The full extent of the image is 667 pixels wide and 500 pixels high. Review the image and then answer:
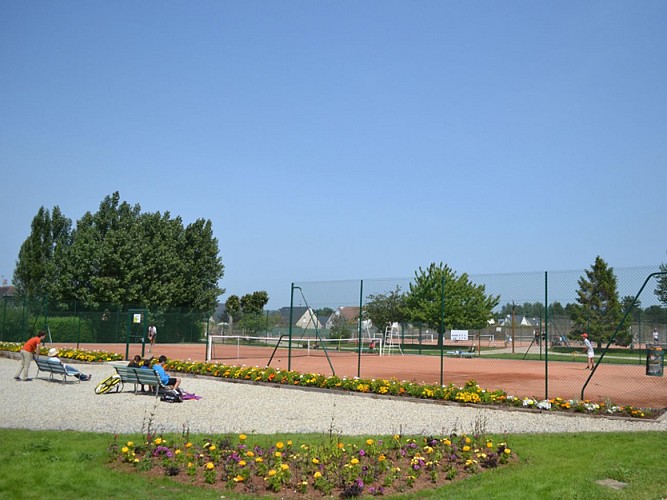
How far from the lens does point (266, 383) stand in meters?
17.6

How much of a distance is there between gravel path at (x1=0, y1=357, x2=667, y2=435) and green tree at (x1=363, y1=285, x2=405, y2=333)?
36836 millimetres

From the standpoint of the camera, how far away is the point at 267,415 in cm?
1224

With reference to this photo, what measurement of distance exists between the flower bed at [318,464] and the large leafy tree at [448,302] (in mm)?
27044

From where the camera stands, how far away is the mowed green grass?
621 centimetres

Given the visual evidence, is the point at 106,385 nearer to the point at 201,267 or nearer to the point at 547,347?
the point at 547,347

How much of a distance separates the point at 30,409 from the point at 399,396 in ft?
26.3

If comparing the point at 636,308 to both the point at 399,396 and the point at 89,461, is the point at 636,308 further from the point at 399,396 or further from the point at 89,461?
the point at 89,461

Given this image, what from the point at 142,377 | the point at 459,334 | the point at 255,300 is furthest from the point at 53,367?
the point at 255,300

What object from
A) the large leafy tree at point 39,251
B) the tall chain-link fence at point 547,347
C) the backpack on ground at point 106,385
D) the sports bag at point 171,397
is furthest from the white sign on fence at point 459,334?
the large leafy tree at point 39,251

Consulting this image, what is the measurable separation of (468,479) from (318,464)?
1.65 metres

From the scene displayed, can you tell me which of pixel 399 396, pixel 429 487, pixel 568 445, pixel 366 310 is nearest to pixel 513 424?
pixel 568 445


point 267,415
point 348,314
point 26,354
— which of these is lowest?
point 267,415

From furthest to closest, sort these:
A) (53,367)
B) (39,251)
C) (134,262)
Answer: (39,251) < (134,262) < (53,367)

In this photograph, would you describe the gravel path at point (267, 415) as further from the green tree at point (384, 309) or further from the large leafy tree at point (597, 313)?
the green tree at point (384, 309)
